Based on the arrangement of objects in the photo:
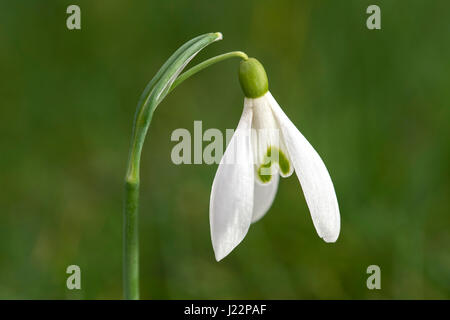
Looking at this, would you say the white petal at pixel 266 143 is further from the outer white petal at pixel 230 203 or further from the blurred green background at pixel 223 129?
the blurred green background at pixel 223 129

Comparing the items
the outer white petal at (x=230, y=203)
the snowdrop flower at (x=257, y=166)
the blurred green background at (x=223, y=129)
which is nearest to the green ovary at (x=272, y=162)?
the snowdrop flower at (x=257, y=166)

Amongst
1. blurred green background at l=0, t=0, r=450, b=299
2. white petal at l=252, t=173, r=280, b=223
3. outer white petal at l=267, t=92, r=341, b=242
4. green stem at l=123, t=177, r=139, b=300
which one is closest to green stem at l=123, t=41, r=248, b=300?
green stem at l=123, t=177, r=139, b=300

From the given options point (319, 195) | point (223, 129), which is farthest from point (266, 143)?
point (223, 129)
